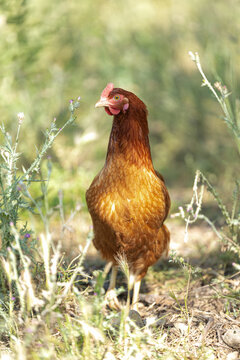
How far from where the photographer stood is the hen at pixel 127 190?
2625mm

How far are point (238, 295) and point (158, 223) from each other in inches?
26.4

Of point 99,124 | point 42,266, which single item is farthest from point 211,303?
point 99,124

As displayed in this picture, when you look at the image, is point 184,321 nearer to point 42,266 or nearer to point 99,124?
point 42,266

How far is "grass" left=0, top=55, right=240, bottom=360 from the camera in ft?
5.72

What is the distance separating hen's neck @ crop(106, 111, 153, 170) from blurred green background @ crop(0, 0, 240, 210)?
1408 millimetres

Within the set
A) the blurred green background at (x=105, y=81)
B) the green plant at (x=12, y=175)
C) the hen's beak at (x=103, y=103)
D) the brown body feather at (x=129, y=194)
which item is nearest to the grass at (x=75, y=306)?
the green plant at (x=12, y=175)

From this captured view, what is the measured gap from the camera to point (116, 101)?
2625 mm

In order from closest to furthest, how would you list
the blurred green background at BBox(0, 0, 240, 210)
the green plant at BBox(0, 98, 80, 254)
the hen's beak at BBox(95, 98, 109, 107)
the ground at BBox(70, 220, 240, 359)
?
the green plant at BBox(0, 98, 80, 254) → the ground at BBox(70, 220, 240, 359) → the hen's beak at BBox(95, 98, 109, 107) → the blurred green background at BBox(0, 0, 240, 210)

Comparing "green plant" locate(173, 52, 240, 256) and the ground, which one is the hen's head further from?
the ground

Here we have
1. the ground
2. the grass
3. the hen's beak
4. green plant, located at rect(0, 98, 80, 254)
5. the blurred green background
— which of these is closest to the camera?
the grass

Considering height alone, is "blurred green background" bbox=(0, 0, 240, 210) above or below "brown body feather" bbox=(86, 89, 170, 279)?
above

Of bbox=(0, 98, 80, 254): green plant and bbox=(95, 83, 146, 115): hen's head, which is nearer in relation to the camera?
bbox=(0, 98, 80, 254): green plant

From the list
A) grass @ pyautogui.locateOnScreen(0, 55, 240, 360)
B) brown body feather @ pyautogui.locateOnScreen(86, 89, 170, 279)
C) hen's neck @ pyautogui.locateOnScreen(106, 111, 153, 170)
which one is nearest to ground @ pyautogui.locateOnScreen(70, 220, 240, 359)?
grass @ pyautogui.locateOnScreen(0, 55, 240, 360)

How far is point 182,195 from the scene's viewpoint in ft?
16.3
